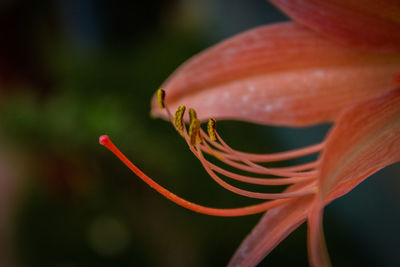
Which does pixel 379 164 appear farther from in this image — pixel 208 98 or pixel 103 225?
pixel 103 225

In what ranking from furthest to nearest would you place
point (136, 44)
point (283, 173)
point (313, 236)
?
point (136, 44) → point (283, 173) → point (313, 236)

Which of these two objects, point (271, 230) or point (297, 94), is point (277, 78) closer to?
point (297, 94)

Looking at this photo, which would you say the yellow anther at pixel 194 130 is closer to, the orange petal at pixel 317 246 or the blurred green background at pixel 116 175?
the orange petal at pixel 317 246

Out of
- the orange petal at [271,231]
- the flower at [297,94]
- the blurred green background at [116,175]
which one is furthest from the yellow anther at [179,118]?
the blurred green background at [116,175]

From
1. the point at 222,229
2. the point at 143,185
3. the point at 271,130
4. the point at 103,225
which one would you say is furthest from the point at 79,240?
the point at 271,130

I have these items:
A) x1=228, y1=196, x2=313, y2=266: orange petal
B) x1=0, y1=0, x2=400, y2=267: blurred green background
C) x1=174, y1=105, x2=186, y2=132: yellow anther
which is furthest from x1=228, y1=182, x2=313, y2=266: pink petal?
x1=0, y1=0, x2=400, y2=267: blurred green background
